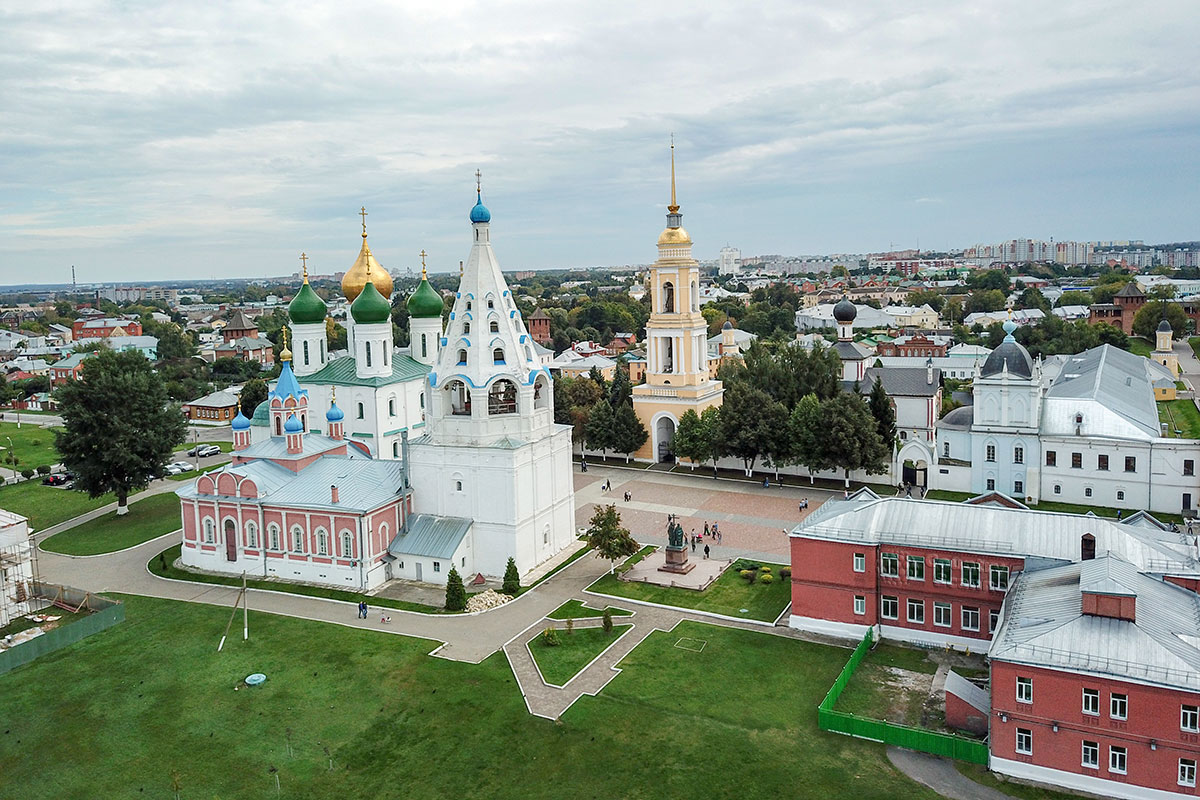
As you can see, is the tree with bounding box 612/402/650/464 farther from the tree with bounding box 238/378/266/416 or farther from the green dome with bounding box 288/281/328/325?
the tree with bounding box 238/378/266/416

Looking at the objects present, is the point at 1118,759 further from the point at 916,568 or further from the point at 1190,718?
the point at 916,568

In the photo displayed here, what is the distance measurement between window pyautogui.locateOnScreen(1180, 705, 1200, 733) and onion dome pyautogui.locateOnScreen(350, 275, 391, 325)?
29524 mm

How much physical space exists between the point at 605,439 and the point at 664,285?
863cm

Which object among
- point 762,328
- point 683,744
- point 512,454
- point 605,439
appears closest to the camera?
point 683,744

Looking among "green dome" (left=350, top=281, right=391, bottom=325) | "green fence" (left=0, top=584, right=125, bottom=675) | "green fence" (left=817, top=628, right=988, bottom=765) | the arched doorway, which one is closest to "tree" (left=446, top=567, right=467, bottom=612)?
"green fence" (left=0, top=584, right=125, bottom=675)

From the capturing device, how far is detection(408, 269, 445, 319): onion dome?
126 feet

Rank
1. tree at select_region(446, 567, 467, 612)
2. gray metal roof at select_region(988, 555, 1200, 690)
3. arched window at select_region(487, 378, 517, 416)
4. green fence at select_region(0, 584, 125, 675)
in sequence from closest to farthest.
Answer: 1. gray metal roof at select_region(988, 555, 1200, 690)
2. green fence at select_region(0, 584, 125, 675)
3. tree at select_region(446, 567, 467, 612)
4. arched window at select_region(487, 378, 517, 416)

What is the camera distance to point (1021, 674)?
1706 cm

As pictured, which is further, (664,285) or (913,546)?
(664,285)

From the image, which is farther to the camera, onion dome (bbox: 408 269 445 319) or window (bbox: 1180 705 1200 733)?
onion dome (bbox: 408 269 445 319)

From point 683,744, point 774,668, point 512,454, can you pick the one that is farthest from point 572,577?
point 683,744

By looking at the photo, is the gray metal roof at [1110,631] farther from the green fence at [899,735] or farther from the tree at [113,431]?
the tree at [113,431]

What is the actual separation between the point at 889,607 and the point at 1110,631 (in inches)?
264

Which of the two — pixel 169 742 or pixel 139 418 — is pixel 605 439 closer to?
pixel 139 418
